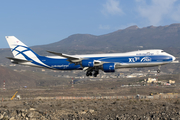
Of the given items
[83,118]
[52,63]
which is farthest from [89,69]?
[83,118]

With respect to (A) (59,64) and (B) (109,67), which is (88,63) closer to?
(B) (109,67)

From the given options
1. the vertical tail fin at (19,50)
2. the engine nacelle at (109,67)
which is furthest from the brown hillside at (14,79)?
the engine nacelle at (109,67)

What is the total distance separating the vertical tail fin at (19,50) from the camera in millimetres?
61406

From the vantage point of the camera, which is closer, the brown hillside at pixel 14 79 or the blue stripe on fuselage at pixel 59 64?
the blue stripe on fuselage at pixel 59 64

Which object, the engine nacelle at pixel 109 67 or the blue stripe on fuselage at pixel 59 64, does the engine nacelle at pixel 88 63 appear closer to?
the engine nacelle at pixel 109 67

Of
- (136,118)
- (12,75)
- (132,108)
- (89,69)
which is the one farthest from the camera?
(12,75)

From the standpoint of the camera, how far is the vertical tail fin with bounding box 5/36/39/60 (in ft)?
201

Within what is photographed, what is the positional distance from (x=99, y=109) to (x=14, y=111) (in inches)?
505

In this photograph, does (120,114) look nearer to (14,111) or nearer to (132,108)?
(132,108)

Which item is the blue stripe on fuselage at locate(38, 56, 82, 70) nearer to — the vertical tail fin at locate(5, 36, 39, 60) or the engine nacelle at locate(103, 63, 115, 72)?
the vertical tail fin at locate(5, 36, 39, 60)

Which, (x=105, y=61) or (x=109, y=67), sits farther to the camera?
(x=105, y=61)

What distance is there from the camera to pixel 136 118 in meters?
36.2

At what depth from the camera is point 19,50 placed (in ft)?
→ 202

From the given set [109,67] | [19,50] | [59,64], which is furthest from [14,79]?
[109,67]
